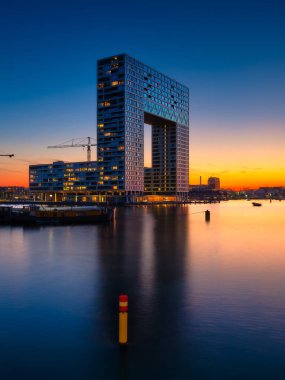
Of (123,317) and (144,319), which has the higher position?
(123,317)

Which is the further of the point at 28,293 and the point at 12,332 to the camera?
the point at 28,293

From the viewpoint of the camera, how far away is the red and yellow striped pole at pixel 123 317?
1085 cm

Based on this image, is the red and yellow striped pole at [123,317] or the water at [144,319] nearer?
the water at [144,319]

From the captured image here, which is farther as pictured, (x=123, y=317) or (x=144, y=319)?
(x=144, y=319)

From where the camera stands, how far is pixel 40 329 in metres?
12.7

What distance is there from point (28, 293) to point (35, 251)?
17068 mm

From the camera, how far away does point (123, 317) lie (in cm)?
1093

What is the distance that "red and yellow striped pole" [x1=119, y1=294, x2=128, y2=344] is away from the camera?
35.6 feet

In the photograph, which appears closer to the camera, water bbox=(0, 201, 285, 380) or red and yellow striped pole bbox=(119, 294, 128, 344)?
water bbox=(0, 201, 285, 380)

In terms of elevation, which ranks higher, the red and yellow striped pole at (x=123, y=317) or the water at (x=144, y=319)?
the red and yellow striped pole at (x=123, y=317)

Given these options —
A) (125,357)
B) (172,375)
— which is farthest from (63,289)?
(172,375)

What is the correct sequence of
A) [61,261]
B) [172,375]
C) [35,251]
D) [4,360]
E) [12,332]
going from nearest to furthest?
[172,375]
[4,360]
[12,332]
[61,261]
[35,251]

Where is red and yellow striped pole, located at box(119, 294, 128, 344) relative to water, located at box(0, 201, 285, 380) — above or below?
above

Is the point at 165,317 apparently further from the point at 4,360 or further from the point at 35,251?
the point at 35,251
